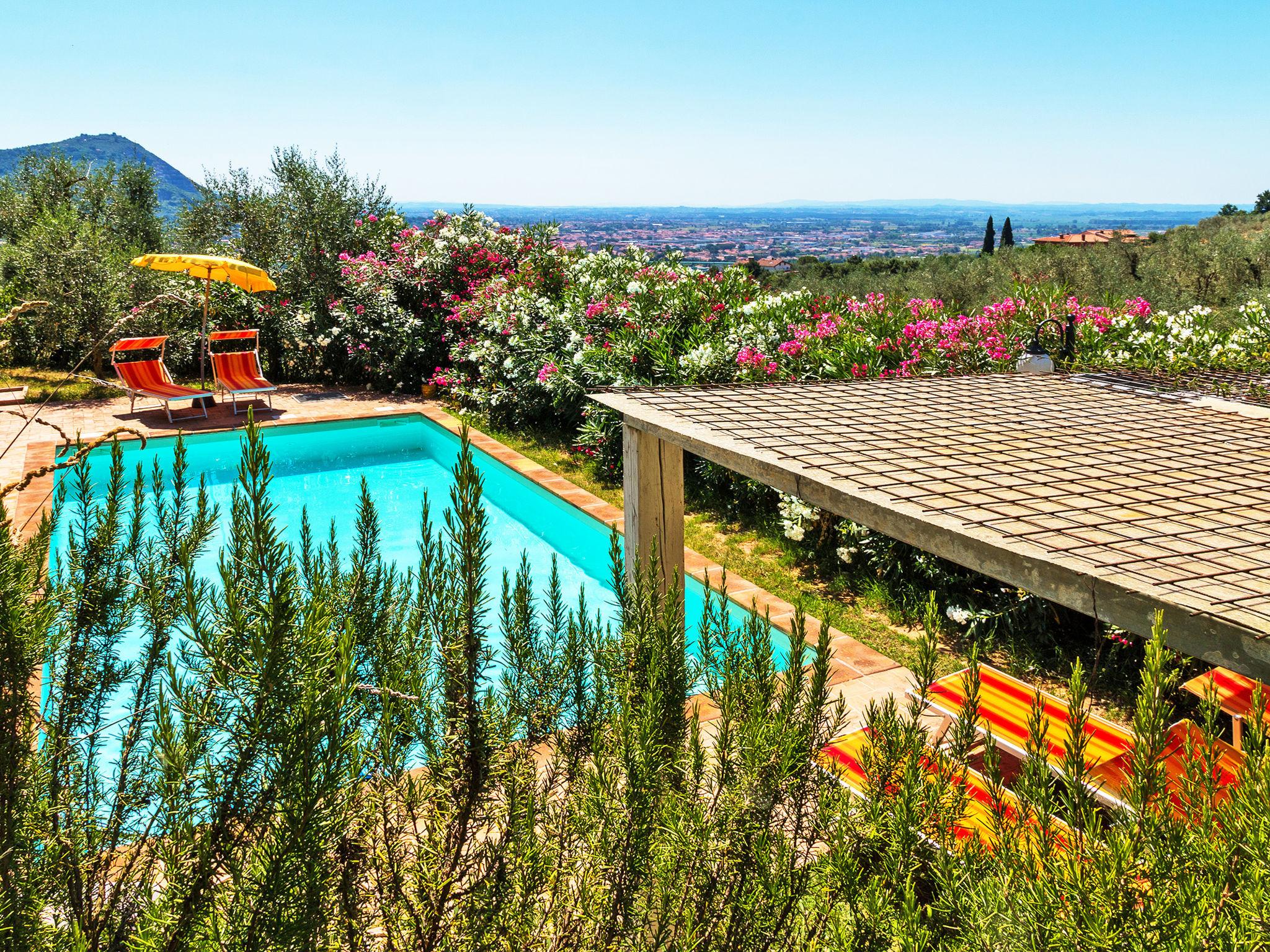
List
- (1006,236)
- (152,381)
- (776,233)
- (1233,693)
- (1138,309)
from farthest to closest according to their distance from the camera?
1. (776,233)
2. (1006,236)
3. (152,381)
4. (1138,309)
5. (1233,693)

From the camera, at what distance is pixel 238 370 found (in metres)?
15.0

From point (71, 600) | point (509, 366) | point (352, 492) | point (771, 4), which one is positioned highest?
point (771, 4)

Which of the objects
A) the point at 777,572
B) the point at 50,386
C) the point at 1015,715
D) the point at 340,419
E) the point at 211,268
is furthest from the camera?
the point at 50,386

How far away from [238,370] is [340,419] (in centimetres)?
268

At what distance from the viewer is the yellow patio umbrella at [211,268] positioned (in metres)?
13.1

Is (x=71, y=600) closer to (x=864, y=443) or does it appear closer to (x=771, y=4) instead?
(x=864, y=443)

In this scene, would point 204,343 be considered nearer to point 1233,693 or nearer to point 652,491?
point 652,491

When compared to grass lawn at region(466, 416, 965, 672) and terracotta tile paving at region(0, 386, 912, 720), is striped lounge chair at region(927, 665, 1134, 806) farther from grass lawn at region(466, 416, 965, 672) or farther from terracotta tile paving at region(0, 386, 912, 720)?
terracotta tile paving at region(0, 386, 912, 720)

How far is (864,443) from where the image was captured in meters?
3.88

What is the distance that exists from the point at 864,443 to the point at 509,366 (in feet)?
32.1

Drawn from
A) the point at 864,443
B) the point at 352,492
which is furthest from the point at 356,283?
the point at 864,443

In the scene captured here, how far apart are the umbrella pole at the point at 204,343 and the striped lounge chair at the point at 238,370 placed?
0.57 ft

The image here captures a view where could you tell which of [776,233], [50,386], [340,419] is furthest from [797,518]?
[776,233]

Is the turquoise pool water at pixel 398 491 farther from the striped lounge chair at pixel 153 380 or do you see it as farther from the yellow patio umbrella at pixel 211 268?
the yellow patio umbrella at pixel 211 268
